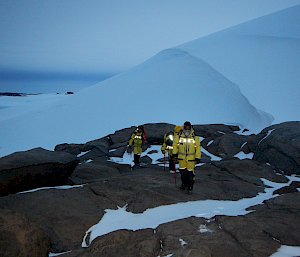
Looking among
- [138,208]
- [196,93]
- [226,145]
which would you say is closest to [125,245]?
[138,208]

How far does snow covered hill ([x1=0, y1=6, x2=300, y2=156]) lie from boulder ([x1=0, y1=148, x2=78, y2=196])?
83.9ft

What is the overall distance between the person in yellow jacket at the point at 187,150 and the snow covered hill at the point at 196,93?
81.1 feet

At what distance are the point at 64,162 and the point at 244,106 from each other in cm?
3001

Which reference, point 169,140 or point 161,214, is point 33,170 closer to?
point 161,214

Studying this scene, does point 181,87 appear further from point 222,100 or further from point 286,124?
point 286,124

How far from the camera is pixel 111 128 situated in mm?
38594

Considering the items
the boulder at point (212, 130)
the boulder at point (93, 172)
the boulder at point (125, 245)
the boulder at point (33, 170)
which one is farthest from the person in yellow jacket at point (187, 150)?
the boulder at point (212, 130)

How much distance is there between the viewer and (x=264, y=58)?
1672 inches

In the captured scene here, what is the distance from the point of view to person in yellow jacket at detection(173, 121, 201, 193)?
945 cm

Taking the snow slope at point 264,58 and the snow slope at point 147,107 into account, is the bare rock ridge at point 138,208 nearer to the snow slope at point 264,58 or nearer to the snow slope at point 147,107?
the snow slope at point 264,58

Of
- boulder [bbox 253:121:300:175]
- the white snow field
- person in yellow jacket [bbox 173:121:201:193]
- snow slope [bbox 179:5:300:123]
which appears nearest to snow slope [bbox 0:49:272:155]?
snow slope [bbox 179:5:300:123]

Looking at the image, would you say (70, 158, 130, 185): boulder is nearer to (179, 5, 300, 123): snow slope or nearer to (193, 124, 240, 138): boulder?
(193, 124, 240, 138): boulder

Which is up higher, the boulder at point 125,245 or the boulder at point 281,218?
the boulder at point 125,245

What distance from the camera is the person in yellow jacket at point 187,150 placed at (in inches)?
372
